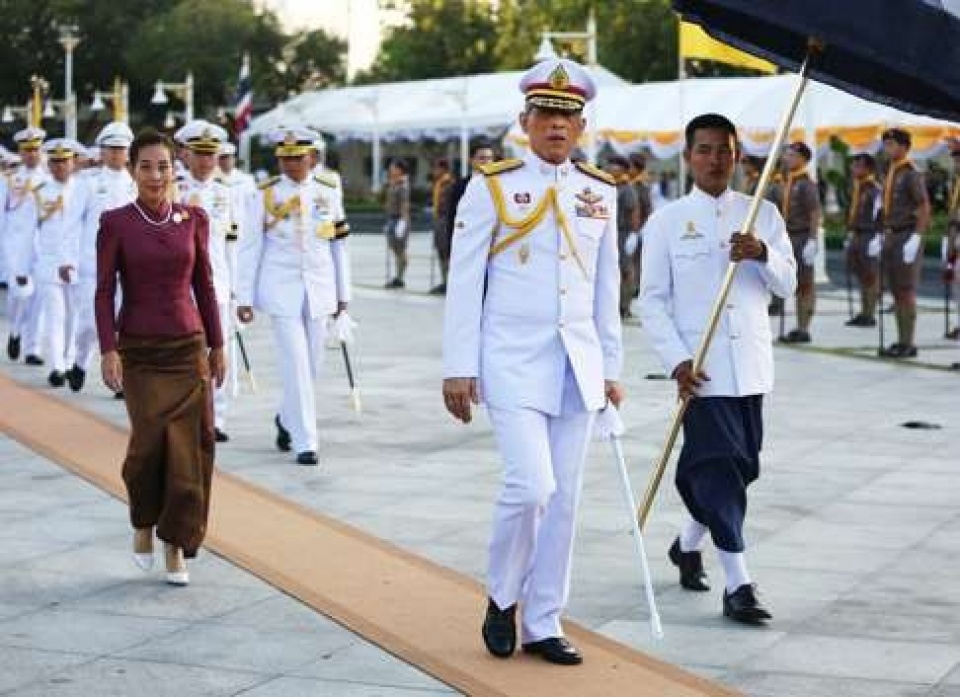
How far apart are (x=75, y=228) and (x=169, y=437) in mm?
6991

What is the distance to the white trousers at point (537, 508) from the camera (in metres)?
6.38

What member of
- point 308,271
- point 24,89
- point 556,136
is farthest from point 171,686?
point 24,89

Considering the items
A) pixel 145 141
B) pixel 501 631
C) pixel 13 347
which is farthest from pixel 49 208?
pixel 501 631

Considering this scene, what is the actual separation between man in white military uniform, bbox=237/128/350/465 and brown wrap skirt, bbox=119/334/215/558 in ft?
10.2

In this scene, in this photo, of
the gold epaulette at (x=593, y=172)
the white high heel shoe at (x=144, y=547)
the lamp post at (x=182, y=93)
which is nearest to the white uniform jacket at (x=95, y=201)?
the white high heel shoe at (x=144, y=547)

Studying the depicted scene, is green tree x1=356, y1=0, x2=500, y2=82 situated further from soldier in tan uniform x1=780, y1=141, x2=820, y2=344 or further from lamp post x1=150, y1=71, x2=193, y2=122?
soldier in tan uniform x1=780, y1=141, x2=820, y2=344

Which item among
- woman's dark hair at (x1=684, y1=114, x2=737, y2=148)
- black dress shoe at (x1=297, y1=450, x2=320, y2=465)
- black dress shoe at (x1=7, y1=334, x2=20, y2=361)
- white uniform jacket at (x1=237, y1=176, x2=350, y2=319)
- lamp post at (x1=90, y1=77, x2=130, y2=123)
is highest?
lamp post at (x1=90, y1=77, x2=130, y2=123)

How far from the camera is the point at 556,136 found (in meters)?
6.50

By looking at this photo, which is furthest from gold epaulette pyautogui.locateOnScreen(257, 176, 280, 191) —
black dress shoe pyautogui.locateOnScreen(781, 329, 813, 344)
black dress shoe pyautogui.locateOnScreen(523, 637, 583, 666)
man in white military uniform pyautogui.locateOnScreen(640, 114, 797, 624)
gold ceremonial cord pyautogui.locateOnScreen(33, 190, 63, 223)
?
black dress shoe pyautogui.locateOnScreen(781, 329, 813, 344)

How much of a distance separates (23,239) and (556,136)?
1119cm

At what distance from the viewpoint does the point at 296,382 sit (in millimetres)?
11086

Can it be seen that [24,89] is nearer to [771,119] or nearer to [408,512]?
[771,119]

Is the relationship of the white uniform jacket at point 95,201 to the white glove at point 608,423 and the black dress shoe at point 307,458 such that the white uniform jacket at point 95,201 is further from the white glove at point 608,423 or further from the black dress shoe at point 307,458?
the white glove at point 608,423

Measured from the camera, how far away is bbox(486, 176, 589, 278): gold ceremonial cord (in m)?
6.52
